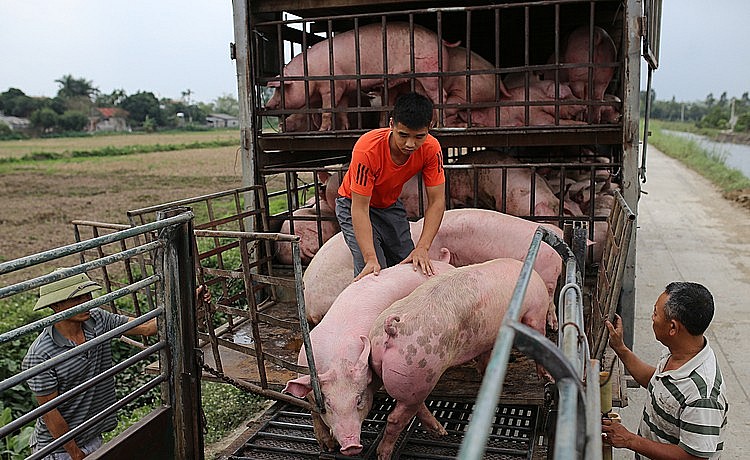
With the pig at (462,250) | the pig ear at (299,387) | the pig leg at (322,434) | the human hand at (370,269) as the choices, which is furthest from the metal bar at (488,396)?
the pig at (462,250)

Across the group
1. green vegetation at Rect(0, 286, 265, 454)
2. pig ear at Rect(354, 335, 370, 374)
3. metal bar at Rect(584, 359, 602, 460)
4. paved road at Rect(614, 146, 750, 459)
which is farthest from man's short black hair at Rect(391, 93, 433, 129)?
green vegetation at Rect(0, 286, 265, 454)

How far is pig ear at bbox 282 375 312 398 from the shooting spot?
3.29 meters

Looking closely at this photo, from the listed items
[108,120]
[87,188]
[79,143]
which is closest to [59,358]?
[87,188]

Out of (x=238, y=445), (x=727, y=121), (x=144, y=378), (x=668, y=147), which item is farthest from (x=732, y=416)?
(x=727, y=121)

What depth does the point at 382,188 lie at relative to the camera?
443 cm

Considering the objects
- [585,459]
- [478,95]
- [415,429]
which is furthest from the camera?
[478,95]

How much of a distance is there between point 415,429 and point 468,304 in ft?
2.56

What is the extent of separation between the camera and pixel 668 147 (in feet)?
158

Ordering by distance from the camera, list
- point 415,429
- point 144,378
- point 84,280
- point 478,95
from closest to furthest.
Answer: point 84,280, point 415,429, point 478,95, point 144,378

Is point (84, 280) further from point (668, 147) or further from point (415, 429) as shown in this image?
point (668, 147)

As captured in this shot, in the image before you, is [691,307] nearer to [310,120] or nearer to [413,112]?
[413,112]

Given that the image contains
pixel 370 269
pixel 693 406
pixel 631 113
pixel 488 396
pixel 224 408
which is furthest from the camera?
pixel 224 408

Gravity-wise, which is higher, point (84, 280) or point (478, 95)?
point (478, 95)

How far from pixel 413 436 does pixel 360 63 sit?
3.28 m
